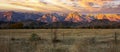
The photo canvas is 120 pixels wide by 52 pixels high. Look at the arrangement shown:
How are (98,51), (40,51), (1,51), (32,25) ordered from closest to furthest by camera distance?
(1,51), (40,51), (98,51), (32,25)

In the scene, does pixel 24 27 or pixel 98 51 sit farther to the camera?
pixel 24 27

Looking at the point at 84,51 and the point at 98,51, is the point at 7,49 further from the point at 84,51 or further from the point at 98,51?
the point at 98,51

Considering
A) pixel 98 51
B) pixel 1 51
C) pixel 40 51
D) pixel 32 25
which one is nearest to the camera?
pixel 1 51

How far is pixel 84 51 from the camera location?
71.4ft

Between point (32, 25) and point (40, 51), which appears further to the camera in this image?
point (32, 25)

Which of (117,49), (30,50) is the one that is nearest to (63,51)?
(30,50)

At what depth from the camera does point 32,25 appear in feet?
369

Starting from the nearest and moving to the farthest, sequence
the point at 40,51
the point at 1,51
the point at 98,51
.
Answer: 1. the point at 1,51
2. the point at 40,51
3. the point at 98,51

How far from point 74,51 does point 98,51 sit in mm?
3309

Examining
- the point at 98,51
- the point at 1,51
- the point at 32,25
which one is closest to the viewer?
the point at 1,51

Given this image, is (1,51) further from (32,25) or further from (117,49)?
(32,25)

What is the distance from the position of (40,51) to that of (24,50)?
2.28 m

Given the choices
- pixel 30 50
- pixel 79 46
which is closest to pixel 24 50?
pixel 30 50

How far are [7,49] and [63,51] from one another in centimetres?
400
